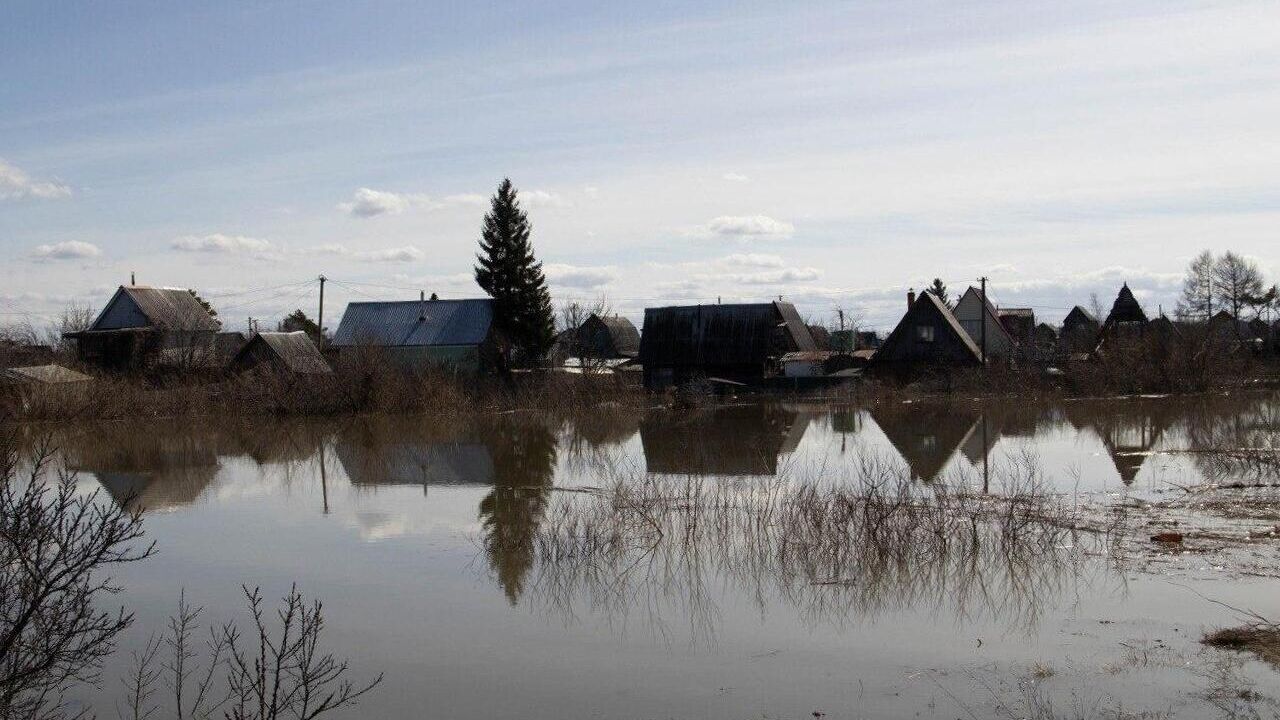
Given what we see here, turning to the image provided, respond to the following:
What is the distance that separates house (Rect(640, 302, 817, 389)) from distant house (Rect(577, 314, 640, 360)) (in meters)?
11.4

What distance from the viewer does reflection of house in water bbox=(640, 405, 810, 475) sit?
73.5ft

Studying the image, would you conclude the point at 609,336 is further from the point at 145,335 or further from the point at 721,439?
the point at 721,439

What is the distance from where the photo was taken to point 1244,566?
11664 millimetres

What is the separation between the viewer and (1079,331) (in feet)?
237

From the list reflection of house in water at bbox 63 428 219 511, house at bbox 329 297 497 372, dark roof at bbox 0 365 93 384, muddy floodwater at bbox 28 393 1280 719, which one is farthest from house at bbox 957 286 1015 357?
dark roof at bbox 0 365 93 384

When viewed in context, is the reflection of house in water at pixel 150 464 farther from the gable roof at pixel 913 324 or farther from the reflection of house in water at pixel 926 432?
the gable roof at pixel 913 324

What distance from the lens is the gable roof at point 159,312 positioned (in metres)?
51.5

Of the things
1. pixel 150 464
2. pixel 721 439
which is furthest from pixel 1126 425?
pixel 150 464

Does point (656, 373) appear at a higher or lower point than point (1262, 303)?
lower

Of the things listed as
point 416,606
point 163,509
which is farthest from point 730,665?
point 163,509

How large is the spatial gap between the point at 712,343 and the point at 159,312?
24397mm

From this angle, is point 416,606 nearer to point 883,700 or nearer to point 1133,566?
point 883,700

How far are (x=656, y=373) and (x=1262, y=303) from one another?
37.5 metres

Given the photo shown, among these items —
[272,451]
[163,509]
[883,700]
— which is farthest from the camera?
[272,451]
